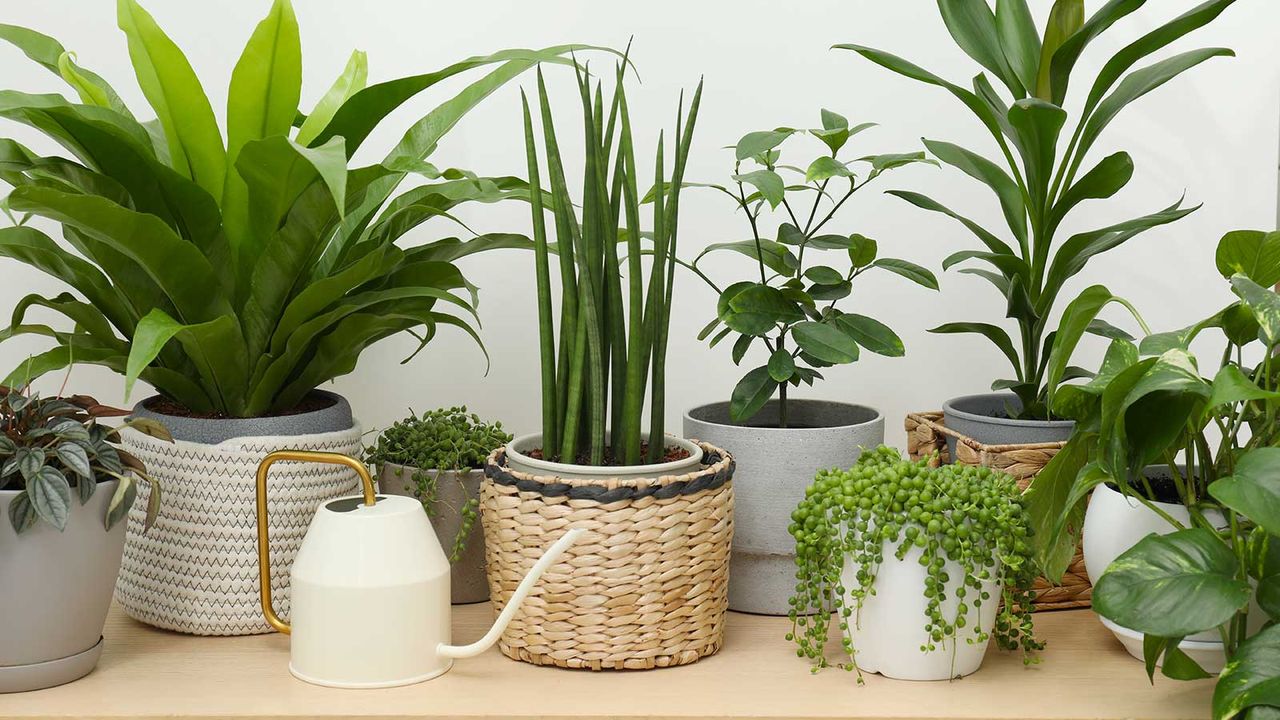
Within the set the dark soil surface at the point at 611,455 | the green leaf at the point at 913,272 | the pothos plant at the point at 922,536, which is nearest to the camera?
the pothos plant at the point at 922,536

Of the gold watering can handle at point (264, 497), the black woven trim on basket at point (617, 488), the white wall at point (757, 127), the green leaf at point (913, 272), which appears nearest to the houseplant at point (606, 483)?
the black woven trim on basket at point (617, 488)

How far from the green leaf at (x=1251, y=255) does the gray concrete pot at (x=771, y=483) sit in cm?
33

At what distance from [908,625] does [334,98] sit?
702 mm

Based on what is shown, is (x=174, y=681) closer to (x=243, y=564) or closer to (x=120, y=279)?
(x=243, y=564)

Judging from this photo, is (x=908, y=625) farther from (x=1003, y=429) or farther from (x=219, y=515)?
(x=219, y=515)

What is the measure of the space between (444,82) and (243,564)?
60 centimetres

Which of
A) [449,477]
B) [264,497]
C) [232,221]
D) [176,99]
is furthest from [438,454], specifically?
[176,99]

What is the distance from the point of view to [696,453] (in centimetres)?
101

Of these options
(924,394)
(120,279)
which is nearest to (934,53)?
(924,394)

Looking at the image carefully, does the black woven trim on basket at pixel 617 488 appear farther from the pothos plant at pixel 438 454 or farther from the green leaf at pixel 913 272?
the green leaf at pixel 913 272

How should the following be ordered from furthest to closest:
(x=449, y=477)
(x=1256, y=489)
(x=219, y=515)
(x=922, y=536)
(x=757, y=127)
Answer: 1. (x=757, y=127)
2. (x=449, y=477)
3. (x=219, y=515)
4. (x=922, y=536)
5. (x=1256, y=489)

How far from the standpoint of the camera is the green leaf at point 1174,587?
79 centimetres

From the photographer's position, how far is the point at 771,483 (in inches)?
41.6

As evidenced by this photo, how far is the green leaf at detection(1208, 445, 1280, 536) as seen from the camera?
77 cm
